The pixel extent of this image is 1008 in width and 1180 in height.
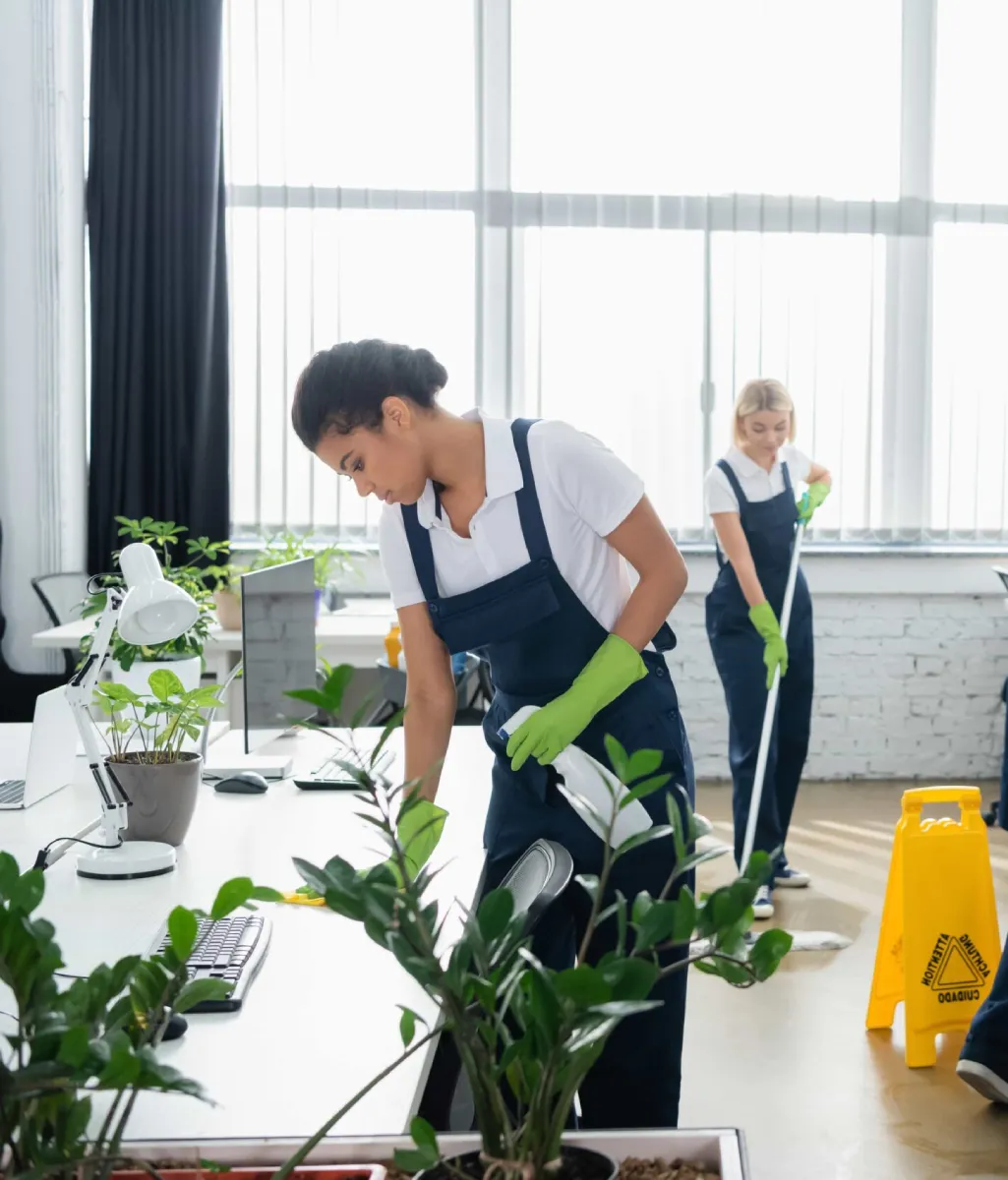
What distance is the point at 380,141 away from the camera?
518 cm

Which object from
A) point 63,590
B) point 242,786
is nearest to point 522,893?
point 242,786

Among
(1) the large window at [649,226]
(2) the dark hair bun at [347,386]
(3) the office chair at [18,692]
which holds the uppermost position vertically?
(1) the large window at [649,226]

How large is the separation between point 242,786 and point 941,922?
146cm

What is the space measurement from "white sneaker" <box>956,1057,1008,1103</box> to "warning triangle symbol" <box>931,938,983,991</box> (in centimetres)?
29

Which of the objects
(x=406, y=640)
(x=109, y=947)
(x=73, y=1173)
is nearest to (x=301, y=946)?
(x=109, y=947)

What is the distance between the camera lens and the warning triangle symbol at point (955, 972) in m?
2.68

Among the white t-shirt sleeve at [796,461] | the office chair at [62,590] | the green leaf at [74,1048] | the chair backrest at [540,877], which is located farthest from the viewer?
the office chair at [62,590]

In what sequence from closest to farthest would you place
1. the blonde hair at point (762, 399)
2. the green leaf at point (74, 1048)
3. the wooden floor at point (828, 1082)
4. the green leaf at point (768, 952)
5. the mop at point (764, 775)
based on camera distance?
the green leaf at point (74, 1048), the green leaf at point (768, 952), the wooden floor at point (828, 1082), the mop at point (764, 775), the blonde hair at point (762, 399)

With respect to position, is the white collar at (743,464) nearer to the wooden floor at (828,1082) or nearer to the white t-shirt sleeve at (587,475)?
the wooden floor at (828,1082)

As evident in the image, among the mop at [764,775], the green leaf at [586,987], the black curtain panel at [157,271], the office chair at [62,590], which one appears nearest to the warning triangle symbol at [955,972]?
the mop at [764,775]

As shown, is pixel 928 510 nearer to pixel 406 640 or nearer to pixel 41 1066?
pixel 406 640

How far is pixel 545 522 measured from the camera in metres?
1.85

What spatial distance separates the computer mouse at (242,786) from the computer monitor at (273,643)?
13cm

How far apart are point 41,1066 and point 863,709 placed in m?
5.05
